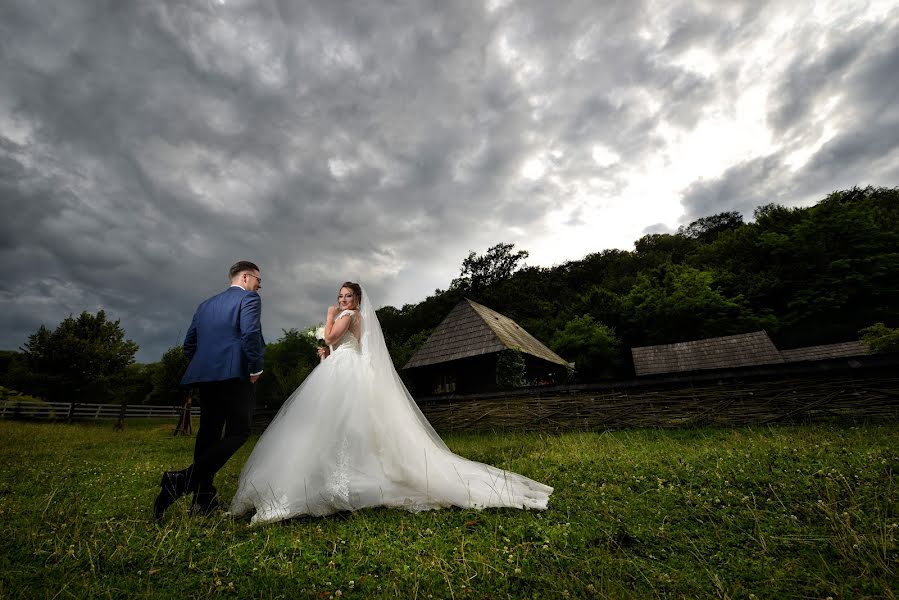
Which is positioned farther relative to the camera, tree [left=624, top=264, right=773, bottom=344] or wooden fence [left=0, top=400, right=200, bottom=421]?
tree [left=624, top=264, right=773, bottom=344]

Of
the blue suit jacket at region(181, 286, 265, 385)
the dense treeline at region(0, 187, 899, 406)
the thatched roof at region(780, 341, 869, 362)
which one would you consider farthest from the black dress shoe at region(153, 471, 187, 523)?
the thatched roof at region(780, 341, 869, 362)

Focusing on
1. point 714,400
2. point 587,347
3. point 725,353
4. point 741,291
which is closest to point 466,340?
point 714,400

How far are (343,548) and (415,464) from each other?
129 centimetres

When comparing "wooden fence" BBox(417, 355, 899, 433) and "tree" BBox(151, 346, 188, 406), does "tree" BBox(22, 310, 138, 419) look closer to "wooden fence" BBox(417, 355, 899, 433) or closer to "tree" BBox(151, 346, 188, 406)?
"tree" BBox(151, 346, 188, 406)

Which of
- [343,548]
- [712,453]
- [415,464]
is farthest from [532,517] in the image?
[712,453]

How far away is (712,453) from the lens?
18.5ft

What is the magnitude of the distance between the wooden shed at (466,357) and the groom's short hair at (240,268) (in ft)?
42.8

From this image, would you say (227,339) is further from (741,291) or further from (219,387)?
(741,291)

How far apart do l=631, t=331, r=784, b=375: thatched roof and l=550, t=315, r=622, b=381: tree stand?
749 centimetres

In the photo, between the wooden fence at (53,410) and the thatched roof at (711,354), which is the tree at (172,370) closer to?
the wooden fence at (53,410)

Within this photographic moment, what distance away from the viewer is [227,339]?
396 cm

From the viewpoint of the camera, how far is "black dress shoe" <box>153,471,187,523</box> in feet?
11.9

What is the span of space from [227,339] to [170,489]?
1.44 m

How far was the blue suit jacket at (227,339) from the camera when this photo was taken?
3.84 metres
